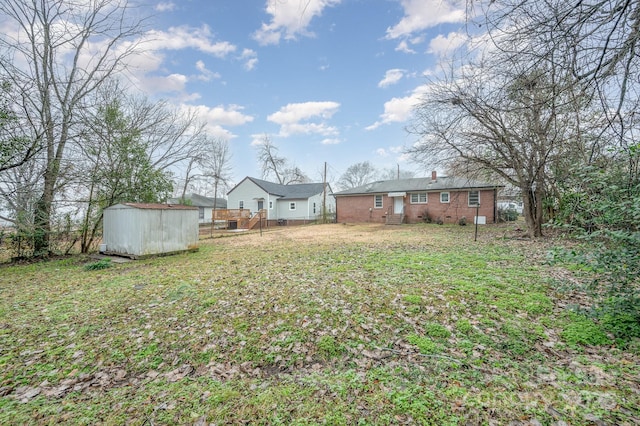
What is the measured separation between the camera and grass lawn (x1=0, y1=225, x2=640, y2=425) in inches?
82.9

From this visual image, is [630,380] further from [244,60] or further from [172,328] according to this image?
[244,60]

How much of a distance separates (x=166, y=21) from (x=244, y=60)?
2610mm

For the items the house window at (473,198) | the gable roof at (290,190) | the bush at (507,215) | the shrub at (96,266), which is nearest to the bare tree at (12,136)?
the shrub at (96,266)

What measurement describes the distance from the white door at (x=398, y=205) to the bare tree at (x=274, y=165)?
21.0 m

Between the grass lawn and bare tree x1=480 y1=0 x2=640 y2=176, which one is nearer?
the grass lawn

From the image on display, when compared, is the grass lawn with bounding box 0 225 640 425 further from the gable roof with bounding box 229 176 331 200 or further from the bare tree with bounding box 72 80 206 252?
the gable roof with bounding box 229 176 331 200

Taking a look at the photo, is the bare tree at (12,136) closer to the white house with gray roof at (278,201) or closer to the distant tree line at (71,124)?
the distant tree line at (71,124)

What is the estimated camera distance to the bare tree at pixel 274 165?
37625 millimetres

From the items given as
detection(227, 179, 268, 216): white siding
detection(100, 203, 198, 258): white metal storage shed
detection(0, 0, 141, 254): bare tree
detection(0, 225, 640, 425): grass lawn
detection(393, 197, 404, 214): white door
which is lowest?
detection(0, 225, 640, 425): grass lawn

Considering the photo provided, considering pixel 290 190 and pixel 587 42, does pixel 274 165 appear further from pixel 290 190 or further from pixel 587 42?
pixel 587 42

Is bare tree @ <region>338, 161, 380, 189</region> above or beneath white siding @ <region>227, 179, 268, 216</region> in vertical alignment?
above

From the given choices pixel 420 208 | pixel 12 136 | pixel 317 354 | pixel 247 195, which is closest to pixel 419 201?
pixel 420 208

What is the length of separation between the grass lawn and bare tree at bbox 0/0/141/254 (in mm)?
4349

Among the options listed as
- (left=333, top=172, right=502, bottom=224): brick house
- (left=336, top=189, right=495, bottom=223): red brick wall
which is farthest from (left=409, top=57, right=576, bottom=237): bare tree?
(left=336, top=189, right=495, bottom=223): red brick wall
